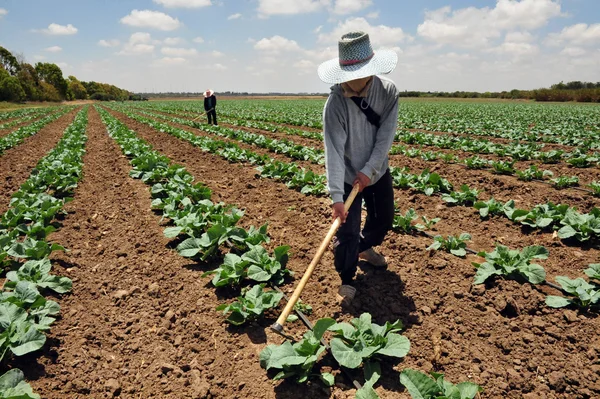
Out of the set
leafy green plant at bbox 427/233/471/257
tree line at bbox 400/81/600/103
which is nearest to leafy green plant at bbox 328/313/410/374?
leafy green plant at bbox 427/233/471/257

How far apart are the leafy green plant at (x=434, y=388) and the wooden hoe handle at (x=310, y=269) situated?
0.93m

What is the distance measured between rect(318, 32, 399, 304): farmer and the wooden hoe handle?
7cm

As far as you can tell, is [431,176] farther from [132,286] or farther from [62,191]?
[62,191]

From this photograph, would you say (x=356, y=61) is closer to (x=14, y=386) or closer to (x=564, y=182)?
(x=14, y=386)

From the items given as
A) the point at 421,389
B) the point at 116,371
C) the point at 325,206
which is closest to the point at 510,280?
the point at 421,389

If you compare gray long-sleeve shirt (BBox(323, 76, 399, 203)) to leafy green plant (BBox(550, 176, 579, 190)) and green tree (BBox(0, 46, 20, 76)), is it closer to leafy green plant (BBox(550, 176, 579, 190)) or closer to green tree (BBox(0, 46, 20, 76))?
leafy green plant (BBox(550, 176, 579, 190))

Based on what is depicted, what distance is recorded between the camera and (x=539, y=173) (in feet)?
24.4

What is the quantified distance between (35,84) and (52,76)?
14358 mm

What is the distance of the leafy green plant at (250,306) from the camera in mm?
3156

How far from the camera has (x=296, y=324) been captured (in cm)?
326

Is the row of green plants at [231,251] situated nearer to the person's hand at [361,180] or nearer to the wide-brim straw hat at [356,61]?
the person's hand at [361,180]

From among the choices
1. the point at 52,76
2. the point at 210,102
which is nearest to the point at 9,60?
the point at 52,76

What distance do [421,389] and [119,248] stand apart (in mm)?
4144

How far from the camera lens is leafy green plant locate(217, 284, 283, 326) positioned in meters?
3.16
